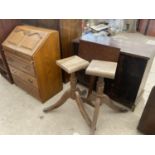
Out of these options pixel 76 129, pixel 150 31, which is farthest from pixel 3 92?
pixel 150 31

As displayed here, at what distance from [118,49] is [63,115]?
0.95 meters

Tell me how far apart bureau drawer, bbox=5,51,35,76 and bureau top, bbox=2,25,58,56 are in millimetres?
97

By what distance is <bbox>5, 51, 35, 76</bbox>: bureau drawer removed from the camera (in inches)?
63.6

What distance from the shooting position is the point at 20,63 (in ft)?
5.65

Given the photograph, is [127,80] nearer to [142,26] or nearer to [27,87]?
[27,87]

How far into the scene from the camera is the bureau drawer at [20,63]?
1614mm

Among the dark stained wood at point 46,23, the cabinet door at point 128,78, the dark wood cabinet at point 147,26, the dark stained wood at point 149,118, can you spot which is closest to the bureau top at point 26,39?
the dark stained wood at point 46,23

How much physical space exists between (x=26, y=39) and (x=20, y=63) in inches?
11.2

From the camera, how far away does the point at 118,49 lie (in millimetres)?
1483

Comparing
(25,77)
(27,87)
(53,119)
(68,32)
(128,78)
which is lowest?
(53,119)

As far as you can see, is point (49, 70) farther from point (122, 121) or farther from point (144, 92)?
point (144, 92)

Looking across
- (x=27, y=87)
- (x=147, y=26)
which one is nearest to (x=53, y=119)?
(x=27, y=87)

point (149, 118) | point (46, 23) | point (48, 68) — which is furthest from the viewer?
point (46, 23)

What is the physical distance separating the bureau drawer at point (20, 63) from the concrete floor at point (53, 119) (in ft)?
1.45
